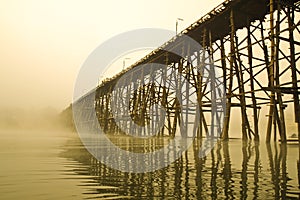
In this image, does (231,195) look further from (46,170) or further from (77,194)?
(46,170)

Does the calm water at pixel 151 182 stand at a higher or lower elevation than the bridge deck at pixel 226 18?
lower

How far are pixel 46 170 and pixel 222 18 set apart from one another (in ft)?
50.1

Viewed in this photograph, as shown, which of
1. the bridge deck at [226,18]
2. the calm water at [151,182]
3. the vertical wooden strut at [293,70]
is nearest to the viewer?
the calm water at [151,182]

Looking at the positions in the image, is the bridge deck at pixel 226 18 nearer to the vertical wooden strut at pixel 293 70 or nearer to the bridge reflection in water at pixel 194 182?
the vertical wooden strut at pixel 293 70

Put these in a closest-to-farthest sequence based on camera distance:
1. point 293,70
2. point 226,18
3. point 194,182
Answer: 1. point 194,182
2. point 293,70
3. point 226,18

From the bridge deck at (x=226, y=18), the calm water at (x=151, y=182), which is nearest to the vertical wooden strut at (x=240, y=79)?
the bridge deck at (x=226, y=18)

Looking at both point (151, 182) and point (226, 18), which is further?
point (226, 18)

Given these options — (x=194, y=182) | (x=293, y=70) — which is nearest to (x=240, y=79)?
(x=293, y=70)

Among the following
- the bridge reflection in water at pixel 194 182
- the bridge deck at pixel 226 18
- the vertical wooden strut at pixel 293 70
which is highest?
the bridge deck at pixel 226 18

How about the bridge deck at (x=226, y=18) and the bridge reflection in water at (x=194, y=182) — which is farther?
the bridge deck at (x=226, y=18)

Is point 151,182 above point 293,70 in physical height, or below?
below

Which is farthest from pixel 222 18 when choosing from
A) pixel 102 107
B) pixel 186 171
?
pixel 102 107

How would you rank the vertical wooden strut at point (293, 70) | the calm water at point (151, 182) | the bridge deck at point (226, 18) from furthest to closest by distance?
the bridge deck at point (226, 18) → the vertical wooden strut at point (293, 70) → the calm water at point (151, 182)

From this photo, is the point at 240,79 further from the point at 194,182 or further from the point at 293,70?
the point at 194,182
